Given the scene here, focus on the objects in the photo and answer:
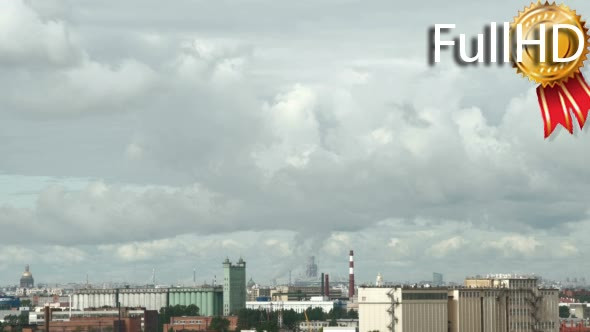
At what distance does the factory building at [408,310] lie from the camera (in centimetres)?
15188

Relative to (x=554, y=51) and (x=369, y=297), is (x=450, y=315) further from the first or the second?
(x=554, y=51)

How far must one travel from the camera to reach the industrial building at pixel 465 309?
152 m

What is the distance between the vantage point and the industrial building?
15188 centimetres

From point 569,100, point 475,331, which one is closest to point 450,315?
point 475,331

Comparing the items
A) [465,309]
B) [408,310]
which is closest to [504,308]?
[465,309]

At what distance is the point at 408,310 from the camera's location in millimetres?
152500

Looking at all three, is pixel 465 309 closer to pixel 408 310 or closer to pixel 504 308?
pixel 504 308

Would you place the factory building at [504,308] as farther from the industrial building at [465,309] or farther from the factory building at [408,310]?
the factory building at [408,310]

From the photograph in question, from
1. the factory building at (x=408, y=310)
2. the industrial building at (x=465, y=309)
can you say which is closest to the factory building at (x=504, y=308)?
the industrial building at (x=465, y=309)

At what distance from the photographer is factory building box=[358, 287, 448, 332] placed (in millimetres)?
151875

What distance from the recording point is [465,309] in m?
152

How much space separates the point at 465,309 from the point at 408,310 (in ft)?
22.3

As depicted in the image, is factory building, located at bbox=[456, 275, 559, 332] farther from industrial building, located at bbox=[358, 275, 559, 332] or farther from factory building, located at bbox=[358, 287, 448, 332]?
factory building, located at bbox=[358, 287, 448, 332]

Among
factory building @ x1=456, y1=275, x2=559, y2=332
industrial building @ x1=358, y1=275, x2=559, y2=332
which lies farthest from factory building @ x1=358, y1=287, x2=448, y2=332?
factory building @ x1=456, y1=275, x2=559, y2=332
